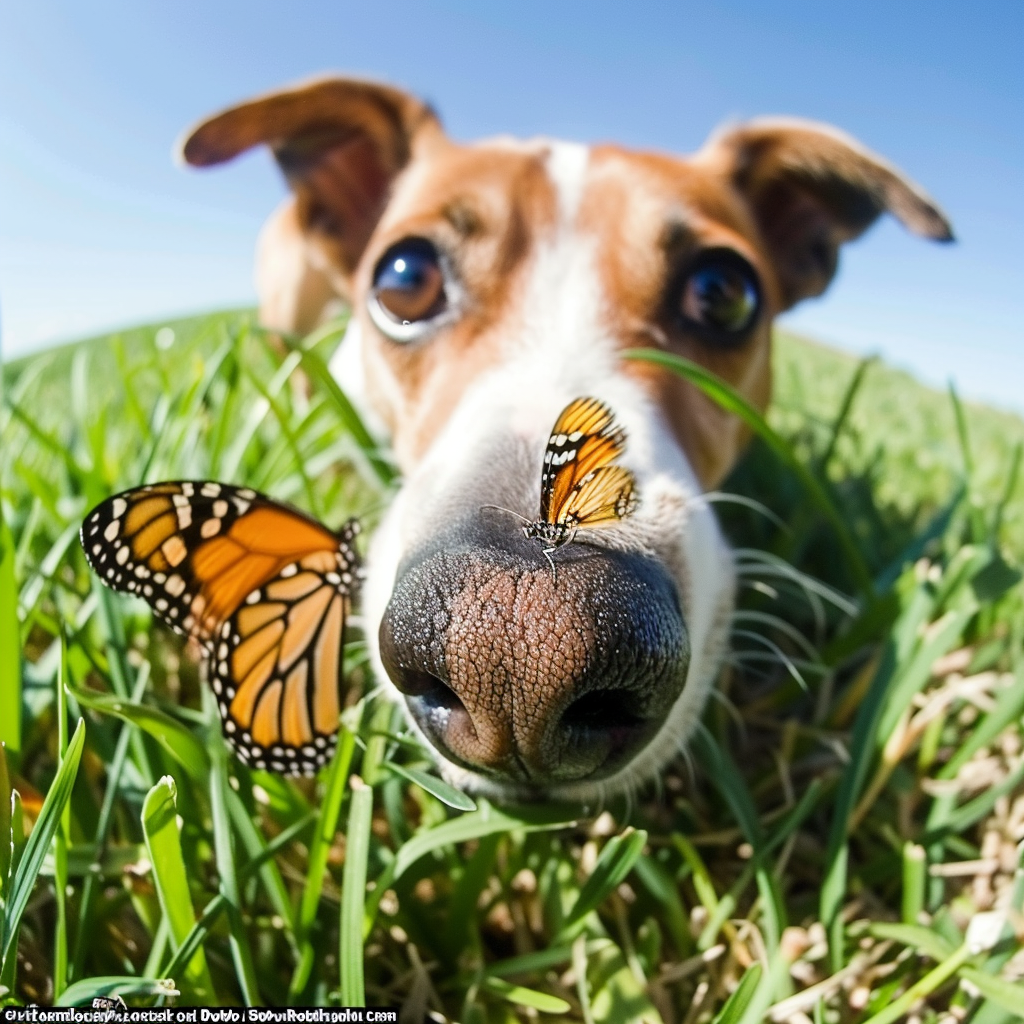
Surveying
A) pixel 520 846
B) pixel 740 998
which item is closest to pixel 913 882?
pixel 740 998

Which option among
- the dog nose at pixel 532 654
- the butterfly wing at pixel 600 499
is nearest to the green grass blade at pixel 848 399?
the butterfly wing at pixel 600 499

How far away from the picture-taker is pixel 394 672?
0.97 meters

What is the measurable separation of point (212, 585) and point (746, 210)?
2.07 metres

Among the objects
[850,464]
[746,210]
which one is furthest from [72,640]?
[850,464]

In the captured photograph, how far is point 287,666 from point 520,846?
47cm

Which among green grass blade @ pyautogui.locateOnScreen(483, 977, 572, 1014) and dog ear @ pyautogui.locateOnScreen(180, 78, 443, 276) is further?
dog ear @ pyautogui.locateOnScreen(180, 78, 443, 276)

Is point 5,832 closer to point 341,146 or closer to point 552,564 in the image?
point 552,564


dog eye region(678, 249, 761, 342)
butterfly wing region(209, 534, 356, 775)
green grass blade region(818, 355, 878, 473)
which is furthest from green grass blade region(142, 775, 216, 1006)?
green grass blade region(818, 355, 878, 473)

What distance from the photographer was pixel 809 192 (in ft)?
8.27

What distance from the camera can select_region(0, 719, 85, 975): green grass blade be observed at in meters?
0.82

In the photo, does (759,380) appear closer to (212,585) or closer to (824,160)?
(824,160)

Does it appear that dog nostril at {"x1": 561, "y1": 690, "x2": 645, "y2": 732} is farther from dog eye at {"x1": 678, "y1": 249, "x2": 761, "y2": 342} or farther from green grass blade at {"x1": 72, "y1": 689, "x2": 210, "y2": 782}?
dog eye at {"x1": 678, "y1": 249, "x2": 761, "y2": 342}

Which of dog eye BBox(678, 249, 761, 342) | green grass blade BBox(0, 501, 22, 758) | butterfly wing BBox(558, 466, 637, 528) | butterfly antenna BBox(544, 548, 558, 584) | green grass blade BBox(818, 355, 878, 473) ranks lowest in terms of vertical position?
green grass blade BBox(0, 501, 22, 758)

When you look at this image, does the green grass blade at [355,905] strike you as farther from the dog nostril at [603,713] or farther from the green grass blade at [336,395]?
the green grass blade at [336,395]
